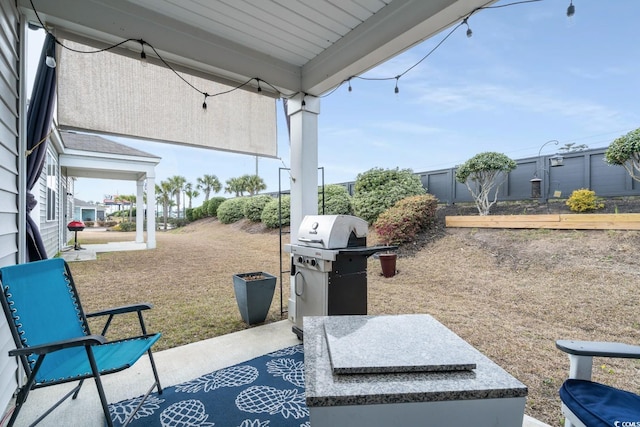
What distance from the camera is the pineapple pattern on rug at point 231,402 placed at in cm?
189

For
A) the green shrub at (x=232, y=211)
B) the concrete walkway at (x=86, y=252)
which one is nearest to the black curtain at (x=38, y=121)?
the concrete walkway at (x=86, y=252)

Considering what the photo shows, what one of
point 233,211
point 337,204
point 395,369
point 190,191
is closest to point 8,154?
point 395,369

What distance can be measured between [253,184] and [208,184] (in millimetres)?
7931

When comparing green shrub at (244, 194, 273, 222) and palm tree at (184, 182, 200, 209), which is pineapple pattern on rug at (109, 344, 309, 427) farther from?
palm tree at (184, 182, 200, 209)

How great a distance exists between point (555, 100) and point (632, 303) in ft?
17.1

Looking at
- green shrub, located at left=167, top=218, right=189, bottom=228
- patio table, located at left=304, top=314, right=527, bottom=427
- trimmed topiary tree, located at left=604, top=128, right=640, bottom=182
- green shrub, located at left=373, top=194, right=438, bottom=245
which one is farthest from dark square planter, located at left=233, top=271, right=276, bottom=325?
green shrub, located at left=167, top=218, right=189, bottom=228

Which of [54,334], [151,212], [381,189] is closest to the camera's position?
[54,334]

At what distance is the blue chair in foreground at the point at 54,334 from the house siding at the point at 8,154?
0.24 m

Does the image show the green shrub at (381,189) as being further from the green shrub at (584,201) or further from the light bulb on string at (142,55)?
the light bulb on string at (142,55)

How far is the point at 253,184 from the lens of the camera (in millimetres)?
23344

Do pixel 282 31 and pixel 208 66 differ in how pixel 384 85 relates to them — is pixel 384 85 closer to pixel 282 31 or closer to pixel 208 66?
pixel 282 31

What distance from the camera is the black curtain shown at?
7.65 ft

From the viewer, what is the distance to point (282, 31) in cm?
281

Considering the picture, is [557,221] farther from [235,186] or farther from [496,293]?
[235,186]
